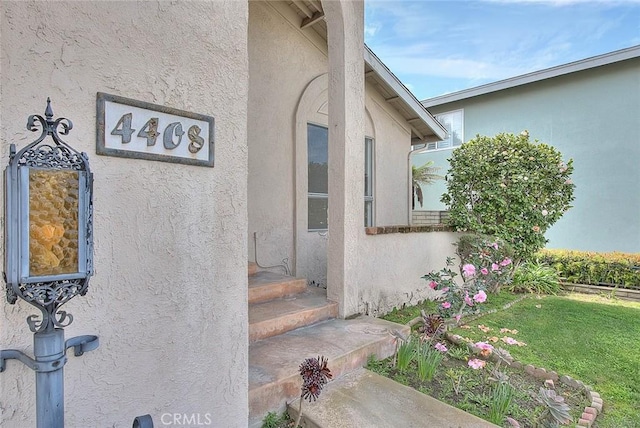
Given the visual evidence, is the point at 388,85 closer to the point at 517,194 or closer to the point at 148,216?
the point at 517,194

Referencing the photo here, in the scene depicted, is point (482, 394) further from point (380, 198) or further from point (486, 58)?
point (486, 58)

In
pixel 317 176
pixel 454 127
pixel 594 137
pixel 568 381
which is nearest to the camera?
pixel 568 381

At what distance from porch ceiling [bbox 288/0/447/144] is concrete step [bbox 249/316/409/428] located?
14.9 feet

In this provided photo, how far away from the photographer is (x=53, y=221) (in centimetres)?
122

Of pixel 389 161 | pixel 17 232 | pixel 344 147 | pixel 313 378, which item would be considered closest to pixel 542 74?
pixel 389 161

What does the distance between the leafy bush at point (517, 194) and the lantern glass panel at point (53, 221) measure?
6792 millimetres

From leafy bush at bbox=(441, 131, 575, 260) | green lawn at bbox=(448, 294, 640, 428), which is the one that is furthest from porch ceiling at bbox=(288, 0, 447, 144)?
green lawn at bbox=(448, 294, 640, 428)

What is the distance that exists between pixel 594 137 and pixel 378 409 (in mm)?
11309

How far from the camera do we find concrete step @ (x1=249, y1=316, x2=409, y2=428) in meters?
2.55

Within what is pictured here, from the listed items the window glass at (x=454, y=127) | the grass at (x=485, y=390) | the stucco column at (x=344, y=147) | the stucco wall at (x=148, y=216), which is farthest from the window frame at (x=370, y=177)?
the window glass at (x=454, y=127)

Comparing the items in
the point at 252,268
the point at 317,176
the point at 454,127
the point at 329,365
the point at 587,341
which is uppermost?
the point at 454,127

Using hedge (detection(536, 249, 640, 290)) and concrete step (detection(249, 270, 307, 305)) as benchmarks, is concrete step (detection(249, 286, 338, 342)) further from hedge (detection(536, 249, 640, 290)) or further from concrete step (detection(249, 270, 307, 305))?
hedge (detection(536, 249, 640, 290))

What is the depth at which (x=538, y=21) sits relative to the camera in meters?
11.2

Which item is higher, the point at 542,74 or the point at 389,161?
the point at 542,74
